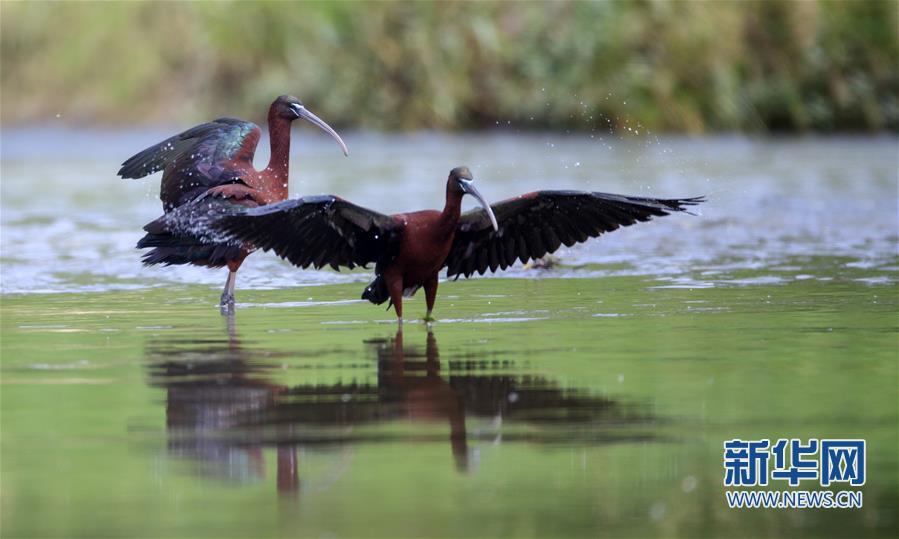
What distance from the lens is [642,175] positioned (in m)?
23.0

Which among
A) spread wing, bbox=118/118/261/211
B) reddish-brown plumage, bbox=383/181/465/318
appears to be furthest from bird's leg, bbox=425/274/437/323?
spread wing, bbox=118/118/261/211

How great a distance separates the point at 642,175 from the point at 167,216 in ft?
42.2

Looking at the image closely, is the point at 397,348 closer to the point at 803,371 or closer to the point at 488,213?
the point at 488,213

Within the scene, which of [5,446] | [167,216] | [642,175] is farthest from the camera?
[642,175]

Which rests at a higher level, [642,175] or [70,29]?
[70,29]

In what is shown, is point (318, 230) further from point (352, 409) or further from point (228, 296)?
point (352, 409)

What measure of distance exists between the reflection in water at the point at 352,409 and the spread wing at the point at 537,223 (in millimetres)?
1792

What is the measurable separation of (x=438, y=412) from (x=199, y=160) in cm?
512

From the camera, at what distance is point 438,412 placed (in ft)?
23.5

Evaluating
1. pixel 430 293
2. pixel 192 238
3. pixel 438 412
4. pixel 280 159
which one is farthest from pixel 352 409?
pixel 280 159

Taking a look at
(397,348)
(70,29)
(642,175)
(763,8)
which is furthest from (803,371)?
(70,29)

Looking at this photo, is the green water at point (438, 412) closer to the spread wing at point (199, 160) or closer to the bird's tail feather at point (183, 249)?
the bird's tail feather at point (183, 249)

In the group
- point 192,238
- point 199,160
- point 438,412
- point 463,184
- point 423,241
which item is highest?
point 199,160

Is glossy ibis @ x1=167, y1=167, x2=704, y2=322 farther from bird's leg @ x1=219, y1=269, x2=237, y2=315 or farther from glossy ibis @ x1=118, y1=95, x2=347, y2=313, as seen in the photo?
bird's leg @ x1=219, y1=269, x2=237, y2=315
